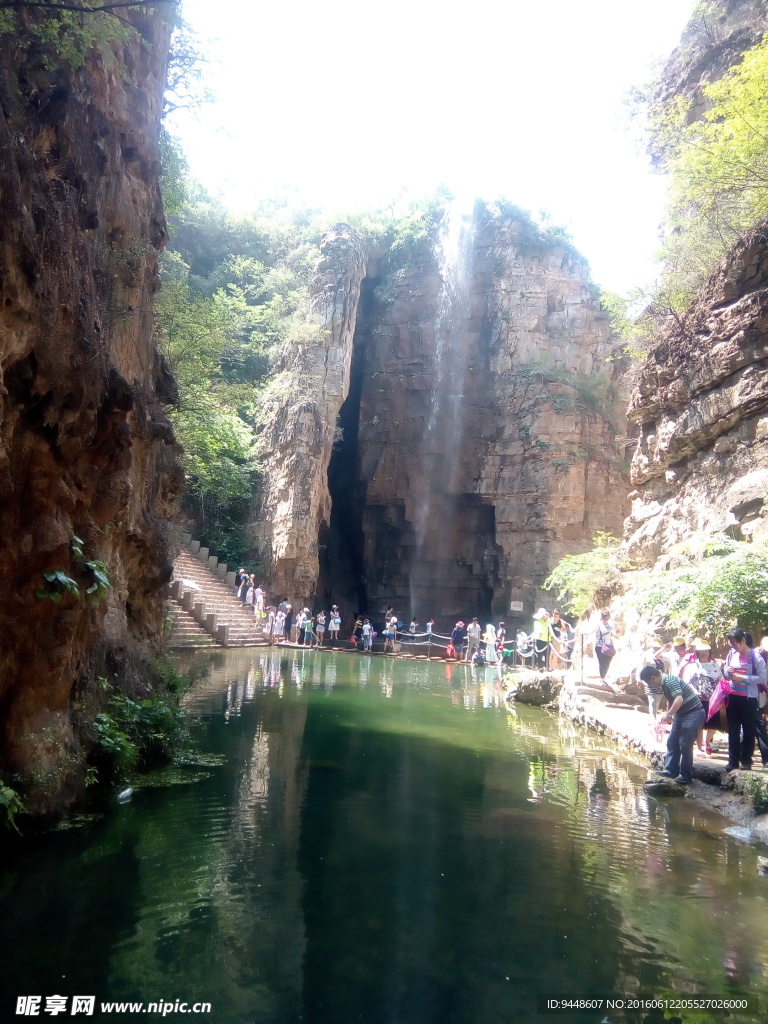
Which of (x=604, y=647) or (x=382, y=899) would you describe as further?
(x=604, y=647)

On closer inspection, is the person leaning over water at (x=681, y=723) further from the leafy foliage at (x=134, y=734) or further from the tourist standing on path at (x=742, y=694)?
the leafy foliage at (x=134, y=734)

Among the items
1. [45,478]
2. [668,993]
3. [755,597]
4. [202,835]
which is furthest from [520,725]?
[45,478]

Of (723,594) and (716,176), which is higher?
(716,176)

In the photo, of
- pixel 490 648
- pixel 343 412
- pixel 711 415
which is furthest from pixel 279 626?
pixel 711 415

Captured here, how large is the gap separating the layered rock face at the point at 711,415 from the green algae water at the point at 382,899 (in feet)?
23.1

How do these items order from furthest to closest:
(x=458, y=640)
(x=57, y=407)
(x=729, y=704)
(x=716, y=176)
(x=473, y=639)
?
(x=458, y=640) < (x=473, y=639) < (x=716, y=176) < (x=729, y=704) < (x=57, y=407)

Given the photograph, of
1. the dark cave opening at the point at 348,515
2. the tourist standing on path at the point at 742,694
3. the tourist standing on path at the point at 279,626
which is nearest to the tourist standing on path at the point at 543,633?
the tourist standing on path at the point at 279,626

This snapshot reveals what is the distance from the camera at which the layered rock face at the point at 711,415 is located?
12.6 metres

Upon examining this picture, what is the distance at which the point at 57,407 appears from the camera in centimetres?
546

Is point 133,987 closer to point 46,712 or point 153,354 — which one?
point 46,712

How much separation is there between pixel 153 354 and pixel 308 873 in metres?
7.65

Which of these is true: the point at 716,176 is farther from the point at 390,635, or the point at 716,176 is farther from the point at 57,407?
the point at 390,635

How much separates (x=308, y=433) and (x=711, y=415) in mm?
19969

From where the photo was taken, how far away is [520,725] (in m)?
11.7
